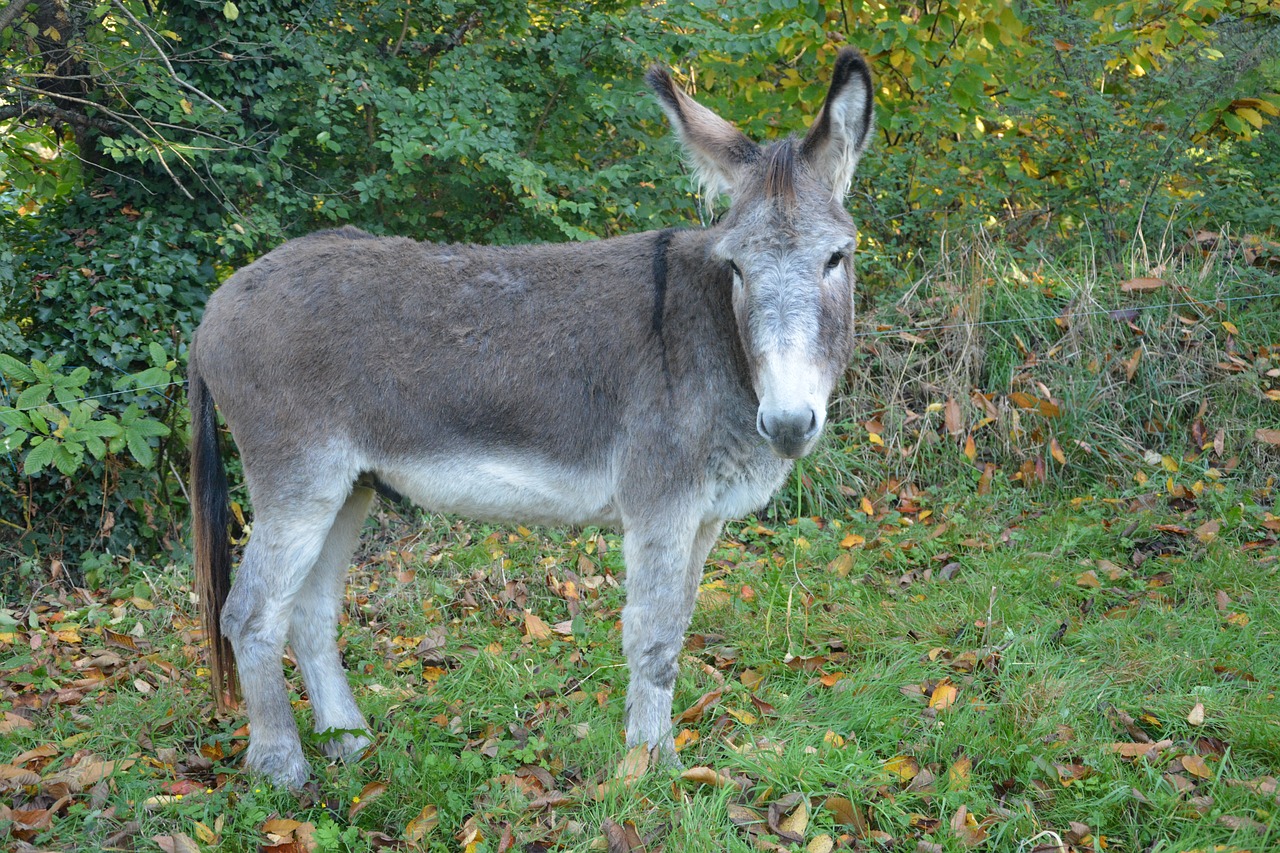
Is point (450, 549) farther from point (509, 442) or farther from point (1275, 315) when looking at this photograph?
point (1275, 315)

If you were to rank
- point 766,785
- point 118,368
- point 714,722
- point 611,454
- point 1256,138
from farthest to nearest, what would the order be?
point 1256,138 → point 118,368 → point 714,722 → point 611,454 → point 766,785

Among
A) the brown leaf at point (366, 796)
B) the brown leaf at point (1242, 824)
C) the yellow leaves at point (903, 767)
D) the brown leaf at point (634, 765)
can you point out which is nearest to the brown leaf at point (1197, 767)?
the brown leaf at point (1242, 824)

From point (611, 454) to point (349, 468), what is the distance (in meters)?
0.92

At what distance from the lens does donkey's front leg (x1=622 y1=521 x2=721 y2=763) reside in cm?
310

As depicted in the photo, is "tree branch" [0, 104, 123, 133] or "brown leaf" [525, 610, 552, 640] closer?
"brown leaf" [525, 610, 552, 640]

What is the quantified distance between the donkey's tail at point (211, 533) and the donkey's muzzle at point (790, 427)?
2.08 meters

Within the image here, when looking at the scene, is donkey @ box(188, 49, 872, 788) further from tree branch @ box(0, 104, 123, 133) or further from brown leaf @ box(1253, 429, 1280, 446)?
brown leaf @ box(1253, 429, 1280, 446)

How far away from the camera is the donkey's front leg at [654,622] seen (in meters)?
3.10

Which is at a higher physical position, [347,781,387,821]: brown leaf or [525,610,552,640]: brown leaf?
[347,781,387,821]: brown leaf

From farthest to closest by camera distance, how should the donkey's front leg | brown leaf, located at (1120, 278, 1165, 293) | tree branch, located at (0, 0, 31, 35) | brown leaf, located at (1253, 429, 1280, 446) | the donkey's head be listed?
brown leaf, located at (1120, 278, 1165, 293)
brown leaf, located at (1253, 429, 1280, 446)
tree branch, located at (0, 0, 31, 35)
the donkey's front leg
the donkey's head

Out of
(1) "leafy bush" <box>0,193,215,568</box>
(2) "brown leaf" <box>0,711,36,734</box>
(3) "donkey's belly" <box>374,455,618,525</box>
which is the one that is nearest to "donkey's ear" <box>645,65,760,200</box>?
(3) "donkey's belly" <box>374,455,618,525</box>

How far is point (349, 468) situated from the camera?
327cm

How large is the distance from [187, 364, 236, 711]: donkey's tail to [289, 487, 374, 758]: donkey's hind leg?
0.26 meters

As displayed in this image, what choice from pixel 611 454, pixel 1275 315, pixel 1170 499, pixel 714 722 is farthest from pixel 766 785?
pixel 1275 315
